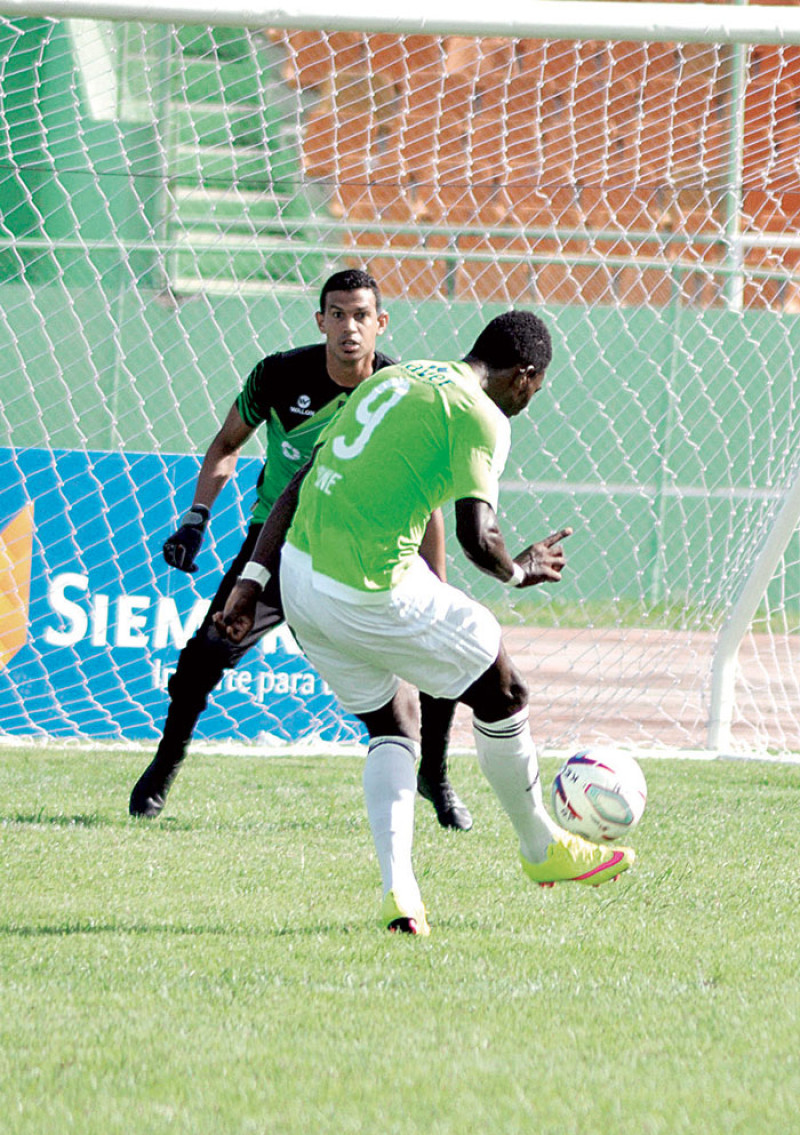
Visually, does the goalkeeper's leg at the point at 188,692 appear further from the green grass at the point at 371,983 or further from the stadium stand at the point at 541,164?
the stadium stand at the point at 541,164

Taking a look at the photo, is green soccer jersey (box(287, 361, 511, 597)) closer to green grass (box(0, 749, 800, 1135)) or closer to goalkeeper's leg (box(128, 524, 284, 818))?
green grass (box(0, 749, 800, 1135))

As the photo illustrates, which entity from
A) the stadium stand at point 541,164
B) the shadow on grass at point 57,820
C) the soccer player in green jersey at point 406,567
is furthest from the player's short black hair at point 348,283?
the stadium stand at point 541,164

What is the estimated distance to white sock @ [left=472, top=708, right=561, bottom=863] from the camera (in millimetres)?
3783

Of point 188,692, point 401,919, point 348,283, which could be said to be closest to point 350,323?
point 348,283

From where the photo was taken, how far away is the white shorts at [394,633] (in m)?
3.54

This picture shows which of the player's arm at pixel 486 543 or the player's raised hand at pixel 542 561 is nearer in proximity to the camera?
the player's arm at pixel 486 543

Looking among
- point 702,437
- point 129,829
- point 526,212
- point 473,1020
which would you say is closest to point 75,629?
point 129,829

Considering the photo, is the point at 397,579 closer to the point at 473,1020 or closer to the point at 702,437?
the point at 473,1020

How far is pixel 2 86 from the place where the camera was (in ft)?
27.7

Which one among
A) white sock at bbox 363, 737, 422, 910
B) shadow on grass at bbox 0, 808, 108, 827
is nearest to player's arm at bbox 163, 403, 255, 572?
shadow on grass at bbox 0, 808, 108, 827

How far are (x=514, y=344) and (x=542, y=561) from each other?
0.53m

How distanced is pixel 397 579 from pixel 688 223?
7862 mm

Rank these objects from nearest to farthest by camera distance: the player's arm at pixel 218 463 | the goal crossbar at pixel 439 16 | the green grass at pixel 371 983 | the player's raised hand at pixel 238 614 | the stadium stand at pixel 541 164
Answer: the green grass at pixel 371 983 < the player's raised hand at pixel 238 614 < the player's arm at pixel 218 463 < the goal crossbar at pixel 439 16 < the stadium stand at pixel 541 164

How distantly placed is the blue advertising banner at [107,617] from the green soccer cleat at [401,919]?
356 cm
